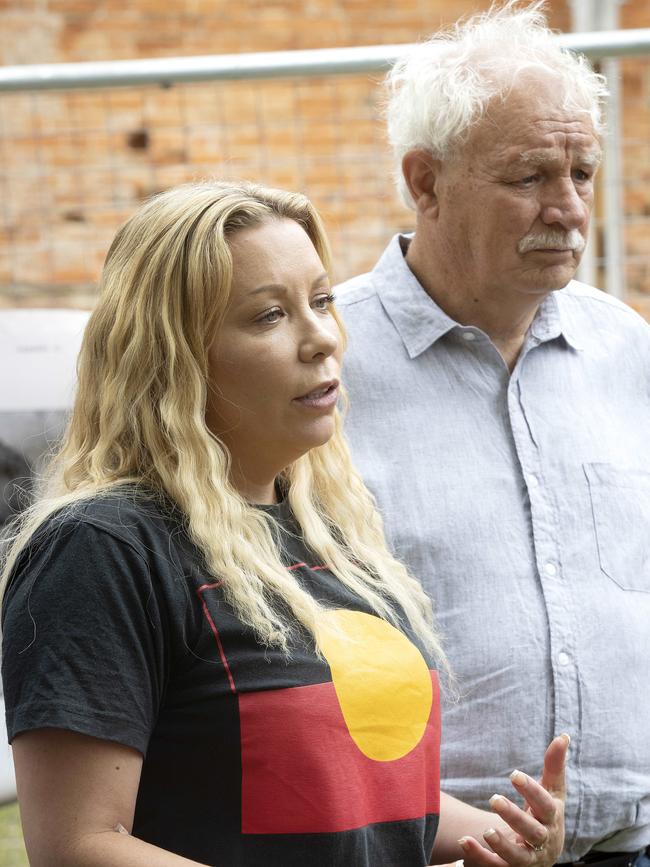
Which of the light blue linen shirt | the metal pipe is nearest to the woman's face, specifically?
the light blue linen shirt

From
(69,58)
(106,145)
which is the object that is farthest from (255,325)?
(69,58)

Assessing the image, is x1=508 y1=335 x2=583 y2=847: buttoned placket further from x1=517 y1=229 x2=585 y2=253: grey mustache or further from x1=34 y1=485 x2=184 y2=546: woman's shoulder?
x1=34 y1=485 x2=184 y2=546: woman's shoulder

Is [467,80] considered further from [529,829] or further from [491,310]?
[529,829]

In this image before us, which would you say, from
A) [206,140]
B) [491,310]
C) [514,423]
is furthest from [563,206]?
[206,140]

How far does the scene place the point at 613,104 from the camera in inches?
Answer: 134

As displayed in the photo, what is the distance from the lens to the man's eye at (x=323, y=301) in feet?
5.25

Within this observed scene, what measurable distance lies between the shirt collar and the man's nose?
0.56 feet

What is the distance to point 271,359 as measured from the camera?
59.3 inches

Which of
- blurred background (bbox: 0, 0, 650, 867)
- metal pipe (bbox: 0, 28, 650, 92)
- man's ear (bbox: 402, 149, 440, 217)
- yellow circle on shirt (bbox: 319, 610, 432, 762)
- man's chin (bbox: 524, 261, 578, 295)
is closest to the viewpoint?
yellow circle on shirt (bbox: 319, 610, 432, 762)

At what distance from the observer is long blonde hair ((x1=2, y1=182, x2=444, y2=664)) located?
4.62ft

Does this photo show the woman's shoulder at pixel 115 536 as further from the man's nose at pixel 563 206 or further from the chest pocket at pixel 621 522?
the man's nose at pixel 563 206

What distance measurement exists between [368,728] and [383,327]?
0.90 metres

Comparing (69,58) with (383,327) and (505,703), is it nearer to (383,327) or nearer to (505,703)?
(383,327)

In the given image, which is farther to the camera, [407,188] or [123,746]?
[407,188]
